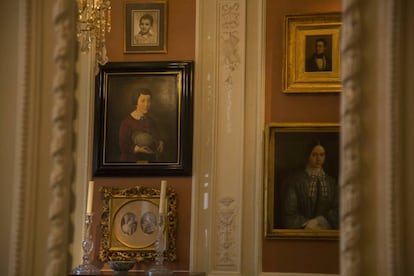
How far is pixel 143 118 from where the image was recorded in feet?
18.7

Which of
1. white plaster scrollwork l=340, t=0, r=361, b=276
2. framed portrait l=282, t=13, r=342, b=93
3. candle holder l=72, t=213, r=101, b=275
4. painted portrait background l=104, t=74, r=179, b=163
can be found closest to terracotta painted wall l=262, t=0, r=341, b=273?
framed portrait l=282, t=13, r=342, b=93

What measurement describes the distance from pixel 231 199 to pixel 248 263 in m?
0.51

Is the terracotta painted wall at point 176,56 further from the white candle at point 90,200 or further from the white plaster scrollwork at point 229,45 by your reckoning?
the white candle at point 90,200

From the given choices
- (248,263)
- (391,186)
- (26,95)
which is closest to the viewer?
(391,186)

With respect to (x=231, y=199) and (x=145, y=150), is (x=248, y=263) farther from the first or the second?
(x=145, y=150)

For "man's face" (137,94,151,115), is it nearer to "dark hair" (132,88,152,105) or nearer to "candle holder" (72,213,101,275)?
"dark hair" (132,88,152,105)

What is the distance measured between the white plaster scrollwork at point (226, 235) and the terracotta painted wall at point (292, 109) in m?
0.25

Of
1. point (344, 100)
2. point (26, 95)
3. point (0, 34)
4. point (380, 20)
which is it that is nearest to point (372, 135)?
point (344, 100)

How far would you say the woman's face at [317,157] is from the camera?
543 centimetres

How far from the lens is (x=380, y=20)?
2193 mm

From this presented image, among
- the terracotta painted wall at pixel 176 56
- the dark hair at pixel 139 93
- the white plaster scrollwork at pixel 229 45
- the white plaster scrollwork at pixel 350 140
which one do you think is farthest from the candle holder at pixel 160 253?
the white plaster scrollwork at pixel 350 140

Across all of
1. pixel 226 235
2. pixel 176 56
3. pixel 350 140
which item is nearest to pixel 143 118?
pixel 176 56

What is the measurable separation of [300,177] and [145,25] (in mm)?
1746

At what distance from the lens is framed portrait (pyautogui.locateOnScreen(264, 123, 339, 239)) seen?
538cm
